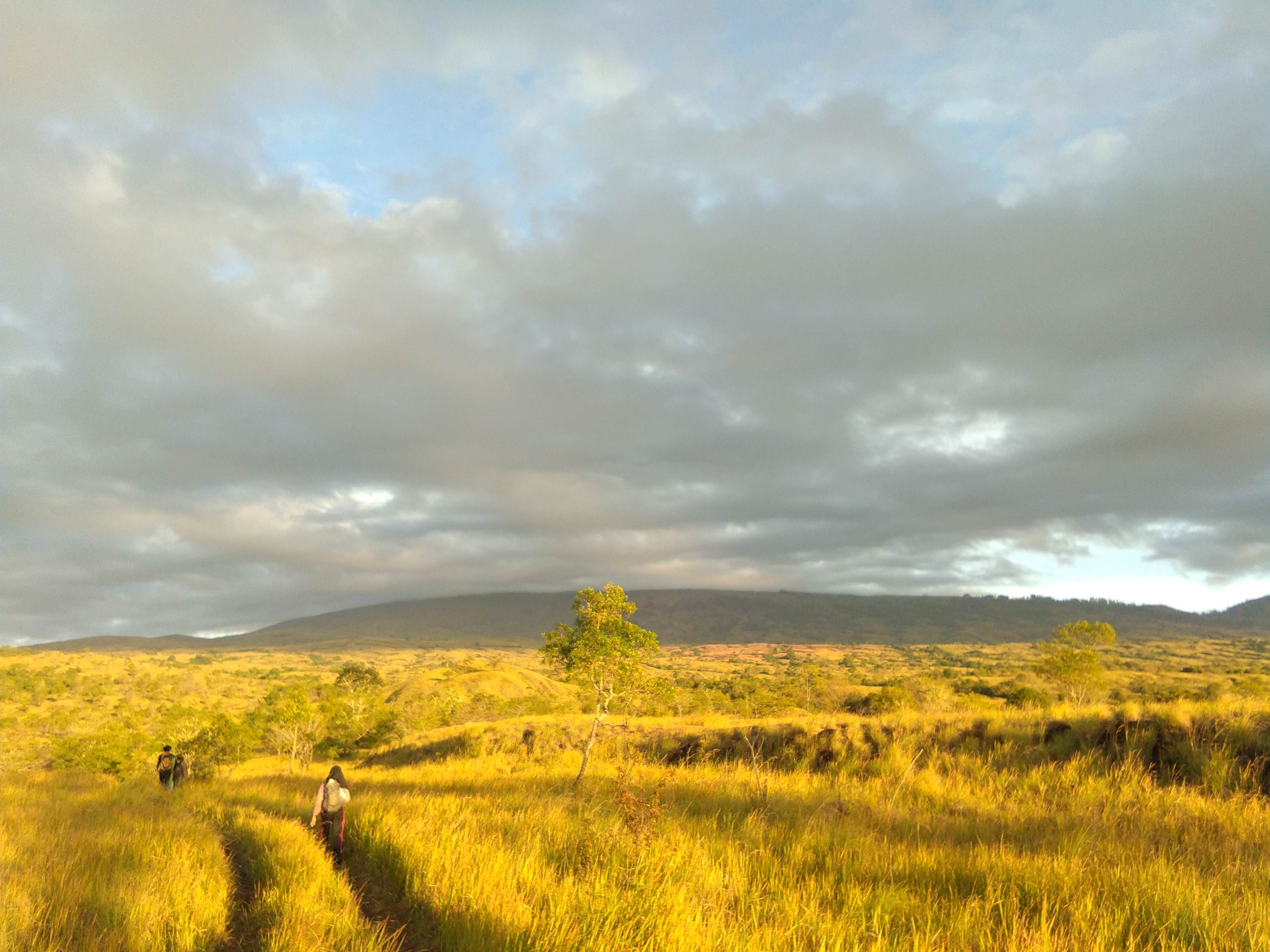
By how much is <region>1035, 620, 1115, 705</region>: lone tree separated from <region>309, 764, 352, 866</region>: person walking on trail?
150ft

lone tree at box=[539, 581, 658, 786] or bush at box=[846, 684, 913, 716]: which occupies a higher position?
lone tree at box=[539, 581, 658, 786]

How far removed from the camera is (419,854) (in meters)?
7.31

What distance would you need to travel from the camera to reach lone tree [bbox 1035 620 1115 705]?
141 ft

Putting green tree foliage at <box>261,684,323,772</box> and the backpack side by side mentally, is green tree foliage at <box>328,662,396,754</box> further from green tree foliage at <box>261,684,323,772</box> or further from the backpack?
the backpack

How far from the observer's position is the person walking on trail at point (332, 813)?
9461 millimetres

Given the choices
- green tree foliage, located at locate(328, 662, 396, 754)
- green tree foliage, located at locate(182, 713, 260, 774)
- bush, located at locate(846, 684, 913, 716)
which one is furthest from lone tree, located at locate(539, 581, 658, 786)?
green tree foliage, located at locate(328, 662, 396, 754)

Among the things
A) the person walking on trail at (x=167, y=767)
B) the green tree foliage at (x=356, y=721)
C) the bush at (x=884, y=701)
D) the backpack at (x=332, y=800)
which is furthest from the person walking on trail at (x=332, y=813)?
the green tree foliage at (x=356, y=721)

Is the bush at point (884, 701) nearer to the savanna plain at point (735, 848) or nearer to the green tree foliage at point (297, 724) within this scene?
the savanna plain at point (735, 848)

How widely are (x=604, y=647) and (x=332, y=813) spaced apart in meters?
11.3

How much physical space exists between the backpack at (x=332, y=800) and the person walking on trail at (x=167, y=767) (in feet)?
39.2

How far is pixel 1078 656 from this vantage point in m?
43.9

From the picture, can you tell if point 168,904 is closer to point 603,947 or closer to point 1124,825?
point 603,947

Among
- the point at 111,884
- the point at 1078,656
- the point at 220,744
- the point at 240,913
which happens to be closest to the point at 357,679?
the point at 220,744

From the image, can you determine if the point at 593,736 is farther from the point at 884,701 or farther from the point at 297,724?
the point at 297,724
